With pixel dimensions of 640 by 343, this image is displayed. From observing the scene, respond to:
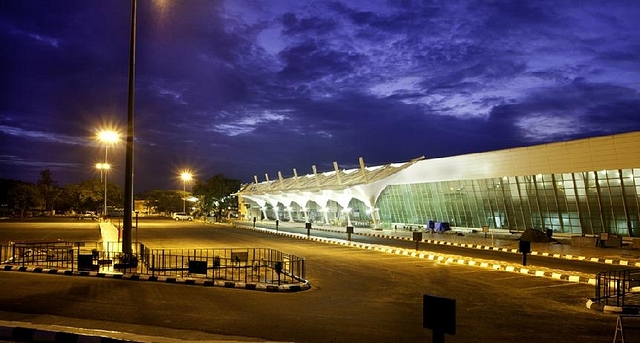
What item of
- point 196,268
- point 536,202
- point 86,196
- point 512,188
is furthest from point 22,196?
point 196,268

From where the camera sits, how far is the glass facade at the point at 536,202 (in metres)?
37.1

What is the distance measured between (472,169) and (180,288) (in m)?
38.0

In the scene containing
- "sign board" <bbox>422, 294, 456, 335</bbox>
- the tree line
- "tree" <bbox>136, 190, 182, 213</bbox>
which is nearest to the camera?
"sign board" <bbox>422, 294, 456, 335</bbox>

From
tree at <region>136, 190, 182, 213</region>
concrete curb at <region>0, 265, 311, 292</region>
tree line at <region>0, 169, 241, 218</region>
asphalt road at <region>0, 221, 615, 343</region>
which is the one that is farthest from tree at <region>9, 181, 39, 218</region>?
asphalt road at <region>0, 221, 615, 343</region>

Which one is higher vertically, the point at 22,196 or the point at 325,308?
the point at 22,196

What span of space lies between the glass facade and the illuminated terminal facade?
71mm

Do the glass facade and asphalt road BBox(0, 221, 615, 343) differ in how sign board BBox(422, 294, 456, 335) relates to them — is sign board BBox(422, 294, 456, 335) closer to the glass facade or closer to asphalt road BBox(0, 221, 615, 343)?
asphalt road BBox(0, 221, 615, 343)

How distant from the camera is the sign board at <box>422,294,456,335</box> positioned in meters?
6.59

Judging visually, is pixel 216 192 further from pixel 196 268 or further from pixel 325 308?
pixel 325 308

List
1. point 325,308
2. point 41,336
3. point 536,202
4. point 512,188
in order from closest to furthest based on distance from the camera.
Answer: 1. point 41,336
2. point 325,308
3. point 536,202
4. point 512,188

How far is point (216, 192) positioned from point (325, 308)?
99.0m

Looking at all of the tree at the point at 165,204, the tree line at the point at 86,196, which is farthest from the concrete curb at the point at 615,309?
the tree at the point at 165,204

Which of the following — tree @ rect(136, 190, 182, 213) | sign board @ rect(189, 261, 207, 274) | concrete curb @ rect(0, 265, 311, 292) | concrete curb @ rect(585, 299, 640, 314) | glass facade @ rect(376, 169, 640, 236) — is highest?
tree @ rect(136, 190, 182, 213)

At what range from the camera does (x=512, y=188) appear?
45656 mm
